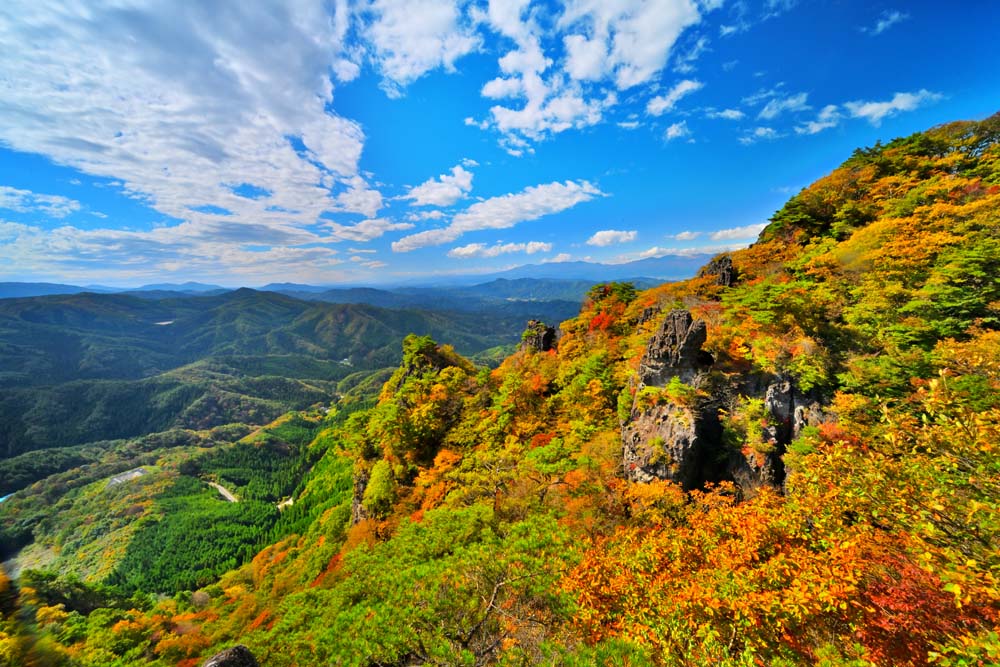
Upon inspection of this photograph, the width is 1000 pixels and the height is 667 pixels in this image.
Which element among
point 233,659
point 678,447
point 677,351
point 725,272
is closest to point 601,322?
point 725,272

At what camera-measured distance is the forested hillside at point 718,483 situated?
Answer: 717cm

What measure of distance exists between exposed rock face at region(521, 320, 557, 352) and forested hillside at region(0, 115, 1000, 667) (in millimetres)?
3753

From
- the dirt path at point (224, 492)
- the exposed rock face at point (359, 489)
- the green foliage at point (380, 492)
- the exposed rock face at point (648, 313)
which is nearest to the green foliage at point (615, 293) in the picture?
the exposed rock face at point (648, 313)

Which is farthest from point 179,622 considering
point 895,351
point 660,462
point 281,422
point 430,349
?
point 281,422

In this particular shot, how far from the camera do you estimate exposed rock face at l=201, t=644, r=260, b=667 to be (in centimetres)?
1116

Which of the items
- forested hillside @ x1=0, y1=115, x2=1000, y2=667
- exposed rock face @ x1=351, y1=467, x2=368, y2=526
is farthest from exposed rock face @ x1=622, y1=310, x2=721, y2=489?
exposed rock face @ x1=351, y1=467, x2=368, y2=526

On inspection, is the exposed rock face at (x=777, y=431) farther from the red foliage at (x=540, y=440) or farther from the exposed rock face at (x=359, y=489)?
the exposed rock face at (x=359, y=489)

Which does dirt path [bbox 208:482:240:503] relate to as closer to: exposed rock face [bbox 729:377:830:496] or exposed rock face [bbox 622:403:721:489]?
exposed rock face [bbox 622:403:721:489]

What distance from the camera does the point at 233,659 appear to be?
1142cm

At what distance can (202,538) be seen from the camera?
10425 cm

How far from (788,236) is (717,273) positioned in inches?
274

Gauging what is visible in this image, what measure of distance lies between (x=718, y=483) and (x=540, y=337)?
92.8ft

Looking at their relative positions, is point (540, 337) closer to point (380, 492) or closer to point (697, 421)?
point (380, 492)

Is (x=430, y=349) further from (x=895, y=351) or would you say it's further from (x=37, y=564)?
(x=37, y=564)
